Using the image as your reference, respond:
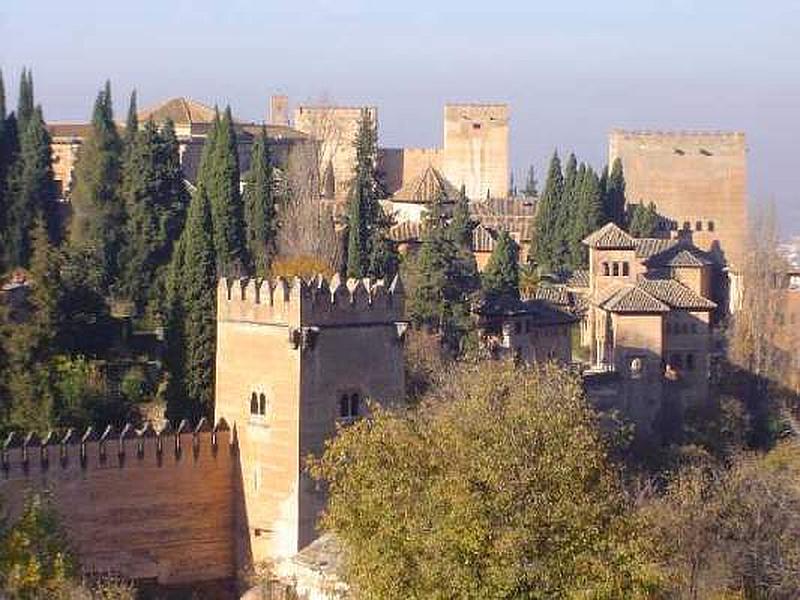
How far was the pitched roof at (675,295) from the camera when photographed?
44713mm

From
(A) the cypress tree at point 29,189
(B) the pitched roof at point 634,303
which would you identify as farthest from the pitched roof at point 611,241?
(A) the cypress tree at point 29,189

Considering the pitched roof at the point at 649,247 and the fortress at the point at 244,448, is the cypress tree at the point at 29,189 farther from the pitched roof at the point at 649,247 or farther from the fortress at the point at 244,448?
the pitched roof at the point at 649,247

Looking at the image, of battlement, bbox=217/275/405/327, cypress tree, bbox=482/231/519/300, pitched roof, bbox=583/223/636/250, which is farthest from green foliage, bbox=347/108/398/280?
battlement, bbox=217/275/405/327

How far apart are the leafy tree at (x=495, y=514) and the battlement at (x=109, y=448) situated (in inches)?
203

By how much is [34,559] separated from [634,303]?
75.3ft

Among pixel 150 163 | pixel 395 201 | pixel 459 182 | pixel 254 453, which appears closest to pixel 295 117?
pixel 459 182

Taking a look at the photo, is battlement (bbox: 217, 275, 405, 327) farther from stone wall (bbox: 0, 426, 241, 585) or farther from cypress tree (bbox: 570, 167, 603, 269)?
cypress tree (bbox: 570, 167, 603, 269)

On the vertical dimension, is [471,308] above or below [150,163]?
below

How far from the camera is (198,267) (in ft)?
115

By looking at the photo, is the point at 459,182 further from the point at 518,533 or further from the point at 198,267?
the point at 518,533

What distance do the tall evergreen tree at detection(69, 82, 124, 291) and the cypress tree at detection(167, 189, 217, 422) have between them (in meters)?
3.51

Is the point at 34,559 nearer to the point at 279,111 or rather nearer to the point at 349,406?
the point at 349,406

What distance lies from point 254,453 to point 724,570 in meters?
6.74

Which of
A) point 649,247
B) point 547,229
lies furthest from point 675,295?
point 547,229
